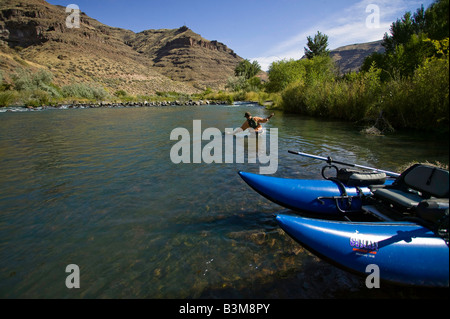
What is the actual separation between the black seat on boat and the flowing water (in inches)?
39.6

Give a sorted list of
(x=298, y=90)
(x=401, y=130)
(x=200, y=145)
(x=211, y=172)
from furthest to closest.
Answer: (x=298, y=90), (x=401, y=130), (x=200, y=145), (x=211, y=172)

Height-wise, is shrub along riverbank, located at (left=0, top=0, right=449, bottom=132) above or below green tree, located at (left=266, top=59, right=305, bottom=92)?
below

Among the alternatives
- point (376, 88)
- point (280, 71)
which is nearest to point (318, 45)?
point (280, 71)

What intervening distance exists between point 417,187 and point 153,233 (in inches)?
170

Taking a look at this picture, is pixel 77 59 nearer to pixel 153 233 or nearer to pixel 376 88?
pixel 376 88

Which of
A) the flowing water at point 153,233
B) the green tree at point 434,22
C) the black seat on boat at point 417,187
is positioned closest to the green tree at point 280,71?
→ the green tree at point 434,22

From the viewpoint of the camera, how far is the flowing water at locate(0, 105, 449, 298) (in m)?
3.21

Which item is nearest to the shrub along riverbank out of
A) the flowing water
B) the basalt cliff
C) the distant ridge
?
the flowing water

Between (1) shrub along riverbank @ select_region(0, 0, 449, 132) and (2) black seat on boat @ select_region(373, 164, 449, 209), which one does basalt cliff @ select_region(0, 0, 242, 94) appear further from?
(2) black seat on boat @ select_region(373, 164, 449, 209)

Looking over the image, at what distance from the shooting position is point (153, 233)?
4.39 m
